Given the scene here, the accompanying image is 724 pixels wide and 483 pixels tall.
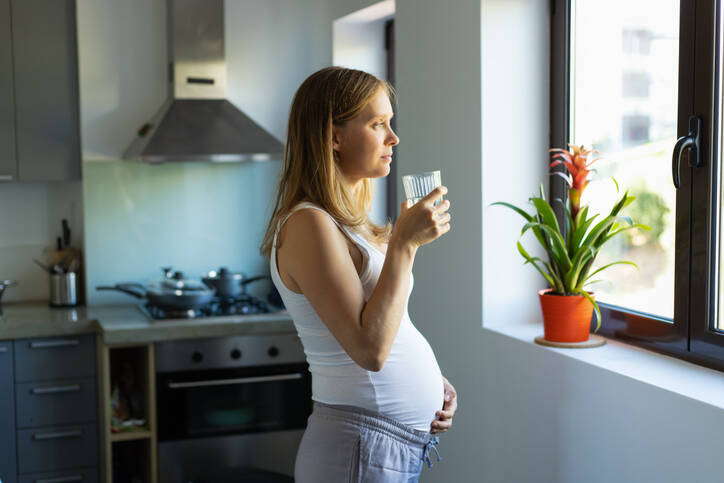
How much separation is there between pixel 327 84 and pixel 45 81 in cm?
222

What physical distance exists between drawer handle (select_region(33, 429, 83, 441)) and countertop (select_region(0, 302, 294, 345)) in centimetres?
38

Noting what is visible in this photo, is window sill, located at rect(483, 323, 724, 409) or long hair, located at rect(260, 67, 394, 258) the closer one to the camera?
long hair, located at rect(260, 67, 394, 258)

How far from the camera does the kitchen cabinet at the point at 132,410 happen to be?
2869 mm

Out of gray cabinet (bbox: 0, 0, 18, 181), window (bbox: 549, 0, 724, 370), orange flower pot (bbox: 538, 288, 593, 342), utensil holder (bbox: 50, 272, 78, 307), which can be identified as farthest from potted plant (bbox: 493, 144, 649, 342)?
gray cabinet (bbox: 0, 0, 18, 181)

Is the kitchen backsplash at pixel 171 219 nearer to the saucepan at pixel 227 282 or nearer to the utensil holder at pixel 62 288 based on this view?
the utensil holder at pixel 62 288

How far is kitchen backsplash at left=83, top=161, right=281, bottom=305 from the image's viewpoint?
3.32 metres

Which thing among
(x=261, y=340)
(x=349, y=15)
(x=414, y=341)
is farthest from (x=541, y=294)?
(x=349, y=15)

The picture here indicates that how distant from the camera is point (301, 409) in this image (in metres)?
3.08

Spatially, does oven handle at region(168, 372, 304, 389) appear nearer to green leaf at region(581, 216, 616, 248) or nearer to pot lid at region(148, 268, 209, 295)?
pot lid at region(148, 268, 209, 295)

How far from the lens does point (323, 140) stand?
1.40m

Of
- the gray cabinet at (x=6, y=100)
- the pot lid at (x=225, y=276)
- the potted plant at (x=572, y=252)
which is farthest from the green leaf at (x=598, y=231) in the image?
the gray cabinet at (x=6, y=100)

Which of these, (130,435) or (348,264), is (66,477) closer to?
(130,435)

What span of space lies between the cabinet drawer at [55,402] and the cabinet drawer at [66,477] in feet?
0.62

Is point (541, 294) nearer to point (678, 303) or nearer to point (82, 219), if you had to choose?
point (678, 303)
